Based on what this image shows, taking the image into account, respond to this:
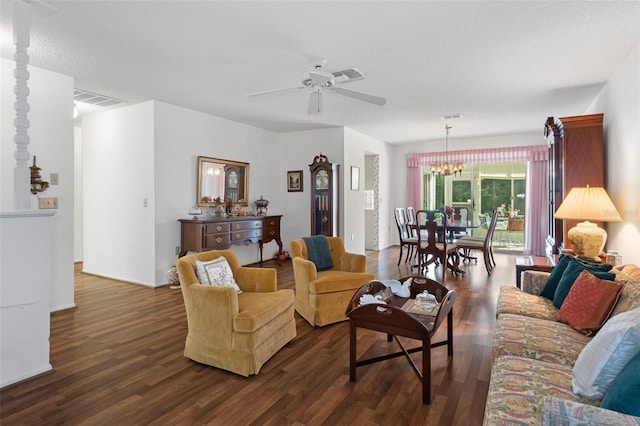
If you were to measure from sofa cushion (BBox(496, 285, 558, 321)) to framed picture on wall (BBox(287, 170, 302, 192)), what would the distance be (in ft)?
15.1

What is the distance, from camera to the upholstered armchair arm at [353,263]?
12.5ft

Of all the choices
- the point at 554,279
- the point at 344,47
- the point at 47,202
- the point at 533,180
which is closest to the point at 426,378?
the point at 554,279

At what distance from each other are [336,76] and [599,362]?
10.5 feet

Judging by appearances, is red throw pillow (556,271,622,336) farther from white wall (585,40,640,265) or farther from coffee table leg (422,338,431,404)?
white wall (585,40,640,265)

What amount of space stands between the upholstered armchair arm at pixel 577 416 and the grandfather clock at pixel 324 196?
5135 millimetres

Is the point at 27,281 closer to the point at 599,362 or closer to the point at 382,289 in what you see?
the point at 382,289

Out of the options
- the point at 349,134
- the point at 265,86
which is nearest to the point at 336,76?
the point at 265,86

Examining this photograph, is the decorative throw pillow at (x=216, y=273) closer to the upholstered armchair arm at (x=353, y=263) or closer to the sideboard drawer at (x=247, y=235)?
the upholstered armchair arm at (x=353, y=263)

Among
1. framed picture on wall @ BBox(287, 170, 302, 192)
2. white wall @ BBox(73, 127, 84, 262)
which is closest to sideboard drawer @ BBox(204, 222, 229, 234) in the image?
framed picture on wall @ BBox(287, 170, 302, 192)

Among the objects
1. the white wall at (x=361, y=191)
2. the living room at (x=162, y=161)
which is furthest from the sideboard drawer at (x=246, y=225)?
the white wall at (x=361, y=191)

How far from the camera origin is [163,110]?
15.9ft

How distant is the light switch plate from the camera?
3703 millimetres

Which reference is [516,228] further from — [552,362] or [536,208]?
[552,362]

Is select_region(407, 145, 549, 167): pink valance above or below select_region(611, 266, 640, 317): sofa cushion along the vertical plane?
above
